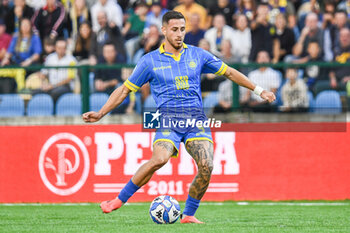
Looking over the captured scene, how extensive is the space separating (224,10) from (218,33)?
3.82ft

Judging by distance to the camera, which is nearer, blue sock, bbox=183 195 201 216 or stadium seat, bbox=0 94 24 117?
blue sock, bbox=183 195 201 216

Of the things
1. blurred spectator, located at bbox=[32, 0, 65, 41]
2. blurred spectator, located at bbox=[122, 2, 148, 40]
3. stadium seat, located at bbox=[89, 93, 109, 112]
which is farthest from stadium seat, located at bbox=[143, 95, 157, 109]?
blurred spectator, located at bbox=[32, 0, 65, 41]

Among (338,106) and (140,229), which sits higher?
(338,106)

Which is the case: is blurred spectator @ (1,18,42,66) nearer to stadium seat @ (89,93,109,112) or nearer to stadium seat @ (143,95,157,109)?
stadium seat @ (89,93,109,112)

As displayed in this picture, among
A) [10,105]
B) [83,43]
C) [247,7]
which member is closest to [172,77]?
[10,105]

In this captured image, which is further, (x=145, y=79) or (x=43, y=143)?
(x=43, y=143)

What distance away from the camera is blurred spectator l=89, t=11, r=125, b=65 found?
567 inches

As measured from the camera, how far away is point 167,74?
26.3 feet

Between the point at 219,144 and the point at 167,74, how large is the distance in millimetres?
4619

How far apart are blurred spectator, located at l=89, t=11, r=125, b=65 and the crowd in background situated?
0.02m

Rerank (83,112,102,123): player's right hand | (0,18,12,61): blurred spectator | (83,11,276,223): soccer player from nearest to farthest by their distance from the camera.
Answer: (83,112,102,123): player's right hand, (83,11,276,223): soccer player, (0,18,12,61): blurred spectator

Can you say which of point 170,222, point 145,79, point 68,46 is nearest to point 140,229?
point 170,222

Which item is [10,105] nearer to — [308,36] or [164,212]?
[164,212]

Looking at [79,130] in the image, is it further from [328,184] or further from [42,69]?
[328,184]
